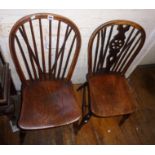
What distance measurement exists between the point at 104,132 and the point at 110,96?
450mm

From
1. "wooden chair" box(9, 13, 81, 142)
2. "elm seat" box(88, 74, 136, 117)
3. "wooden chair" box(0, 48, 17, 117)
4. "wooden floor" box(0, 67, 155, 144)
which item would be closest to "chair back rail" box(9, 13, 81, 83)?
"wooden chair" box(9, 13, 81, 142)

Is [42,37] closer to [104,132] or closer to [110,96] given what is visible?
[110,96]

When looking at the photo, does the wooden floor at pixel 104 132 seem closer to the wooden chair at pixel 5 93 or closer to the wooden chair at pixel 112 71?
the wooden chair at pixel 112 71

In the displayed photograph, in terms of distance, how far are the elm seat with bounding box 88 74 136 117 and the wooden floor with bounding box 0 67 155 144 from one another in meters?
0.42

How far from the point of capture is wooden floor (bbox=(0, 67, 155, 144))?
1510mm

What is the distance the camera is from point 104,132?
162 cm

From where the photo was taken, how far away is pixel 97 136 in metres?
1.58

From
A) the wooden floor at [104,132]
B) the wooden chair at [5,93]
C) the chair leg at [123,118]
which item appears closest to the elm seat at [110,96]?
the chair leg at [123,118]

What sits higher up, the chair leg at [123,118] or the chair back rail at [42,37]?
the chair back rail at [42,37]

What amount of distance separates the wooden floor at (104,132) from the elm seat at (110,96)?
0.42 meters

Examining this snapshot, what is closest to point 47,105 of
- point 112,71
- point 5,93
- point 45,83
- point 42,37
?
point 45,83

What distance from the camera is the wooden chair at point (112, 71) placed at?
1222 mm
